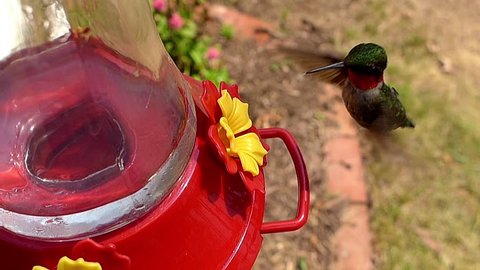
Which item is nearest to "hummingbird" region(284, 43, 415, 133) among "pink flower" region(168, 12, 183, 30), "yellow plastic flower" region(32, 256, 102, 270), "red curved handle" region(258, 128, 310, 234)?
"red curved handle" region(258, 128, 310, 234)

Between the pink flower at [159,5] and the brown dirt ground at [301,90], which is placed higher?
the pink flower at [159,5]

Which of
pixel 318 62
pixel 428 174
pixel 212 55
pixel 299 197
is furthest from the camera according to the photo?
pixel 428 174

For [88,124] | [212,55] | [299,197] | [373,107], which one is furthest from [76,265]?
[212,55]

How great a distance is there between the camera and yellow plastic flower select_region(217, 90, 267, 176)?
1.36m

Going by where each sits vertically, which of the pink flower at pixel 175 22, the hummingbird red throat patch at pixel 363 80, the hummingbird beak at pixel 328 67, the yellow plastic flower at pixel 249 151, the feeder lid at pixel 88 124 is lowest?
the pink flower at pixel 175 22

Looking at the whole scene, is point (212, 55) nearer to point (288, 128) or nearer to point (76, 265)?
point (288, 128)

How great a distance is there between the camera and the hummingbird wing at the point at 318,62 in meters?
1.80

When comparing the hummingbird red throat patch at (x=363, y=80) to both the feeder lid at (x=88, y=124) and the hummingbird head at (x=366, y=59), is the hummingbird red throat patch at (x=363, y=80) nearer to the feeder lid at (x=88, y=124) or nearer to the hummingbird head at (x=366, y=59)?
the hummingbird head at (x=366, y=59)

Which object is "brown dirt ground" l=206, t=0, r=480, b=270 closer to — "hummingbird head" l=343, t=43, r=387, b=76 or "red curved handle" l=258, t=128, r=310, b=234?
"hummingbird head" l=343, t=43, r=387, b=76

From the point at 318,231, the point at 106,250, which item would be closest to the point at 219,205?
the point at 106,250

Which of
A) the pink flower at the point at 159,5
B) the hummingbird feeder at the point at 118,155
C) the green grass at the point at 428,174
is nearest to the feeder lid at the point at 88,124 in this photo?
the hummingbird feeder at the point at 118,155

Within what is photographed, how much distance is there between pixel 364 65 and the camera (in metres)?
1.74

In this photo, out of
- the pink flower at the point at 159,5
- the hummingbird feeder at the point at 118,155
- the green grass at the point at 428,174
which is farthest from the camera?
the green grass at the point at 428,174

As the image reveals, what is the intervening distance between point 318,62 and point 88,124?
2.03ft
